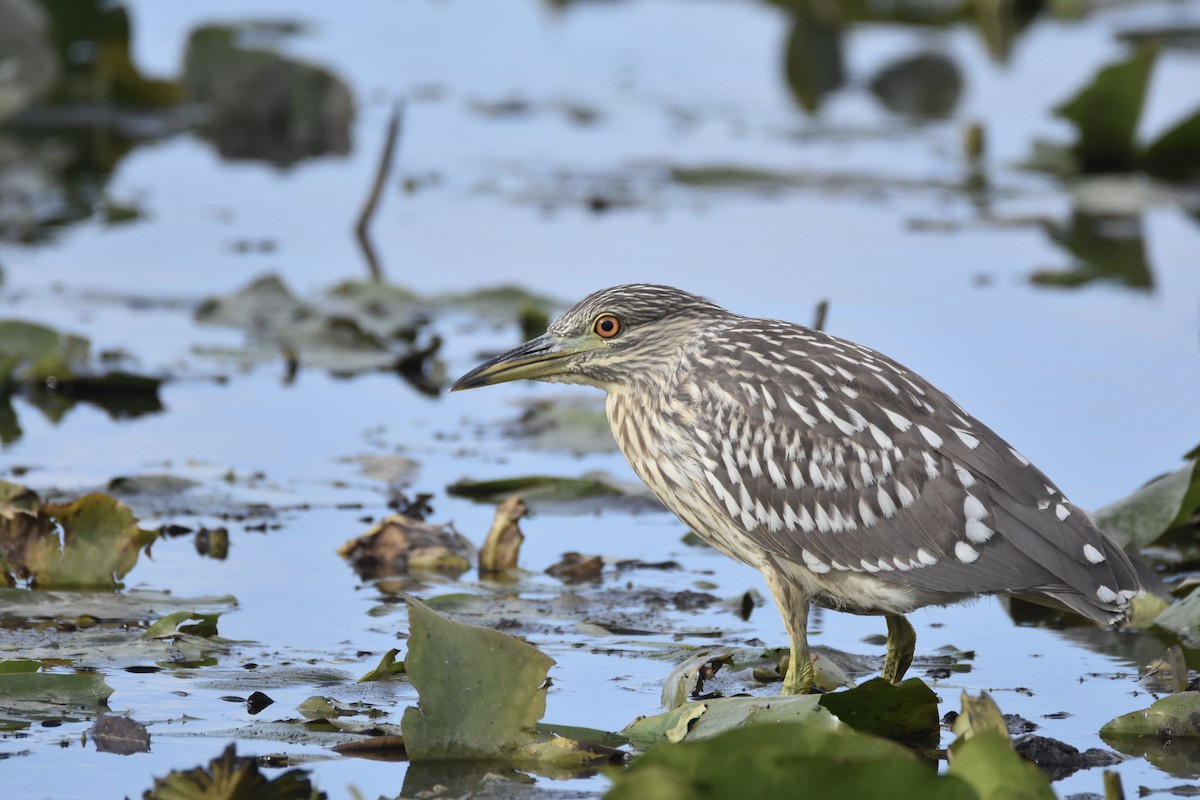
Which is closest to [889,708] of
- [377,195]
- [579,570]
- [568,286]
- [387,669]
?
[387,669]

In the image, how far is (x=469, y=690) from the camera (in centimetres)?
504

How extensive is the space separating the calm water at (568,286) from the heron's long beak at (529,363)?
76 cm

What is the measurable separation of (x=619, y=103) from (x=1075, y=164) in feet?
15.4

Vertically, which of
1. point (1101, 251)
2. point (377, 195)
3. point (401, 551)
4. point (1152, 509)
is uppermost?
point (377, 195)

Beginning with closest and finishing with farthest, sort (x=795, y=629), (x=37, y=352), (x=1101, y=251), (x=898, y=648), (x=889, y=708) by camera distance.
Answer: (x=889, y=708) < (x=795, y=629) < (x=898, y=648) < (x=37, y=352) < (x=1101, y=251)

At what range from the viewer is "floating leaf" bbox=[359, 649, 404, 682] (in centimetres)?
564

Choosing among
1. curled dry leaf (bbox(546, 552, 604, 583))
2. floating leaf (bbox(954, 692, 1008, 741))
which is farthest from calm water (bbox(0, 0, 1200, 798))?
floating leaf (bbox(954, 692, 1008, 741))

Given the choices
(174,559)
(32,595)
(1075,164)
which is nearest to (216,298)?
(174,559)

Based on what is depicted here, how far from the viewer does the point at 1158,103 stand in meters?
16.5

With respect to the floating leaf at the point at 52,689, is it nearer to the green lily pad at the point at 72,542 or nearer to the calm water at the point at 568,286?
the calm water at the point at 568,286

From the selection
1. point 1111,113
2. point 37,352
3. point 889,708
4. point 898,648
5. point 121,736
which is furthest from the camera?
point 1111,113

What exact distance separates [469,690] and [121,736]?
3.07 feet

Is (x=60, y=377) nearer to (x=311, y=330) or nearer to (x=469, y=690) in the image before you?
(x=311, y=330)

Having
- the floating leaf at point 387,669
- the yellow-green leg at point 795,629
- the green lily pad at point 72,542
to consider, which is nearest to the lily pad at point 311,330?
the green lily pad at point 72,542
